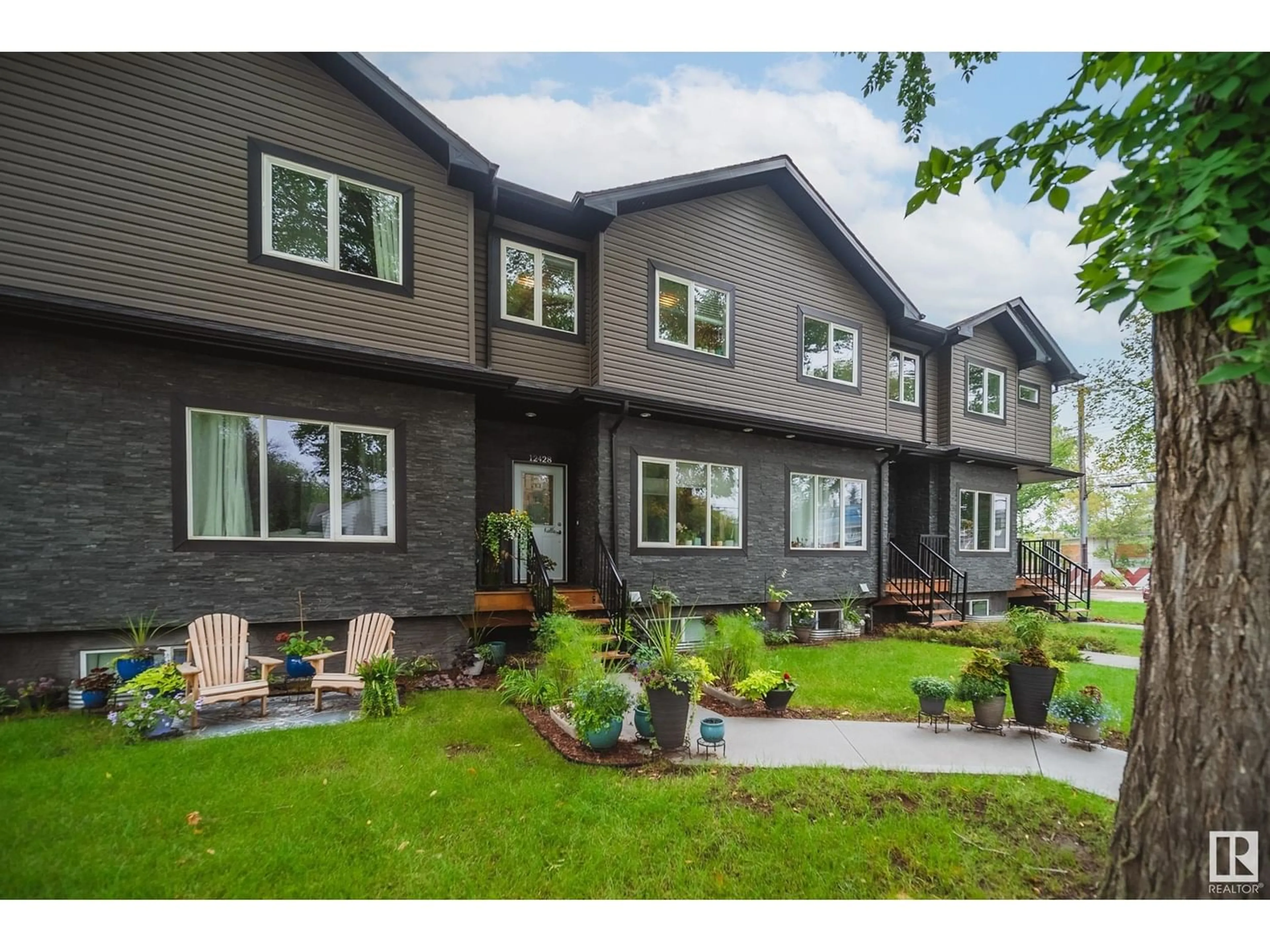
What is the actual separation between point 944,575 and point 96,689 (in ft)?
45.2

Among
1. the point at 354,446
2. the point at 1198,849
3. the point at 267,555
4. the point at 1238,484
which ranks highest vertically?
the point at 354,446

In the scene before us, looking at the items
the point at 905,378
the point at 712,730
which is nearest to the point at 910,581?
the point at 905,378

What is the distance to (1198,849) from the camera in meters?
2.31

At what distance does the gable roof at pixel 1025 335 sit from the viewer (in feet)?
44.3

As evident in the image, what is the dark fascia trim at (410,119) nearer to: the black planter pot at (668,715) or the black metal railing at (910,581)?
the black planter pot at (668,715)

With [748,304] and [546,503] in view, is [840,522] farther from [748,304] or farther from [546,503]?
[546,503]

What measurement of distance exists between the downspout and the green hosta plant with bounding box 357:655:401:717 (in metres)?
3.58

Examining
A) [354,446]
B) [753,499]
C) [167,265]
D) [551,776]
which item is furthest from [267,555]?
[753,499]

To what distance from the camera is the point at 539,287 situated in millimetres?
8734

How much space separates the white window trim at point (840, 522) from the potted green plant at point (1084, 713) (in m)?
5.62

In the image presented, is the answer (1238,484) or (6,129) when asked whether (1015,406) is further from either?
(6,129)

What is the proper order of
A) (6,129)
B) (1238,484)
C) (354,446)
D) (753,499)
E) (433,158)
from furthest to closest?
(753,499) < (433,158) < (354,446) < (6,129) < (1238,484)

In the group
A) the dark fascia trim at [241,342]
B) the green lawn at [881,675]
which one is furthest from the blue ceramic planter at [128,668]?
the green lawn at [881,675]
